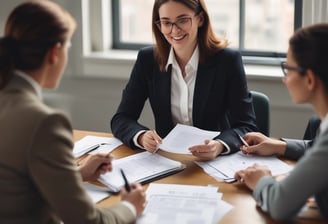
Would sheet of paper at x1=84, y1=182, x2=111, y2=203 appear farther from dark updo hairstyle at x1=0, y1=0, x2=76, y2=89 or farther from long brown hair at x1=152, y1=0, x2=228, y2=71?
long brown hair at x1=152, y1=0, x2=228, y2=71

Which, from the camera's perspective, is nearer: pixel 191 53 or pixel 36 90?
pixel 36 90

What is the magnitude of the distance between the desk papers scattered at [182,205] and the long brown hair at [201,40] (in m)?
0.77

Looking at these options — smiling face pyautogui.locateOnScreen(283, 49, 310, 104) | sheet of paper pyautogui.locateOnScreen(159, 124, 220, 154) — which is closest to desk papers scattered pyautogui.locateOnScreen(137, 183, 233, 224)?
sheet of paper pyautogui.locateOnScreen(159, 124, 220, 154)

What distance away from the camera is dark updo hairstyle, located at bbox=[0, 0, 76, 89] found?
4.52 feet

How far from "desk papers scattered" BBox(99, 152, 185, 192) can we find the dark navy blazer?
210 millimetres

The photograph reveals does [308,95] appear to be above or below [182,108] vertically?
above

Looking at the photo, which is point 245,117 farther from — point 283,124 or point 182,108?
point 283,124

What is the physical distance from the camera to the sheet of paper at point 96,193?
5.75ft

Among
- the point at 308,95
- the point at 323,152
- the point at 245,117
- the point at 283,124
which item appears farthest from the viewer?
the point at 283,124

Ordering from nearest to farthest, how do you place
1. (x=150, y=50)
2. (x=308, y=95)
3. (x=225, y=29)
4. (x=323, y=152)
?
(x=323, y=152), (x=308, y=95), (x=150, y=50), (x=225, y=29)

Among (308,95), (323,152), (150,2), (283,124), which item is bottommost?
(283,124)

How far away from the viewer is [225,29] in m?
3.30

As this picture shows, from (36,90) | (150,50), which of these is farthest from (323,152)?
(150,50)

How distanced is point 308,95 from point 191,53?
0.93m
